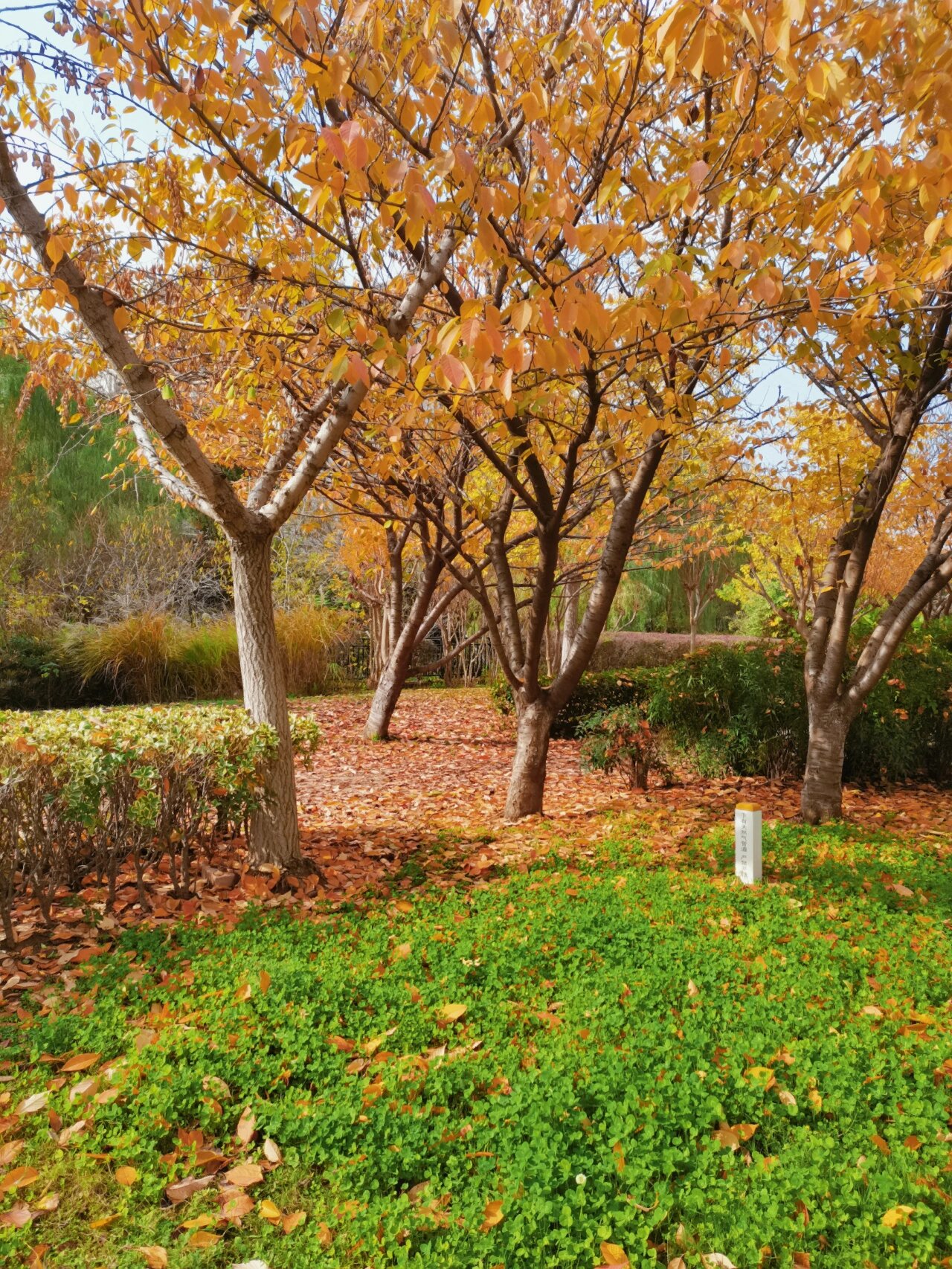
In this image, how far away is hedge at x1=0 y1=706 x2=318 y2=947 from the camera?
3.66 m

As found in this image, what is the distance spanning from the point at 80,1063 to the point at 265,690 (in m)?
2.17

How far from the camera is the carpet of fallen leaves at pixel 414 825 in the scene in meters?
3.83

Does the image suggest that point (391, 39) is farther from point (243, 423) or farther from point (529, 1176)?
point (529, 1176)

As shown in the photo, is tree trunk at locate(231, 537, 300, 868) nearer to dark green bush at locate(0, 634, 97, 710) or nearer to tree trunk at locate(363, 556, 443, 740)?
tree trunk at locate(363, 556, 443, 740)

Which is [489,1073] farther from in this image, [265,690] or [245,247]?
[245,247]

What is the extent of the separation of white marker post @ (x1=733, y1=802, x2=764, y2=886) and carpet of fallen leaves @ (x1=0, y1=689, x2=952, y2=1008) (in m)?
0.66

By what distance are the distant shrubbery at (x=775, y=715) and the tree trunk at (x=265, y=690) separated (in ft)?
11.5

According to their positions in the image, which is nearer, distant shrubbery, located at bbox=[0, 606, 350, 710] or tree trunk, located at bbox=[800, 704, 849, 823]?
tree trunk, located at bbox=[800, 704, 849, 823]

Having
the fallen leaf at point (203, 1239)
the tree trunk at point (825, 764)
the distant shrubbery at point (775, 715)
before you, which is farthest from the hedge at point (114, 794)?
the distant shrubbery at point (775, 715)

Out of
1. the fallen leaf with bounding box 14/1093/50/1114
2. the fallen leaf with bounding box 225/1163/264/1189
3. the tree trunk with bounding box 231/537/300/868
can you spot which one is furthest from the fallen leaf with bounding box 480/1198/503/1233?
the tree trunk with bounding box 231/537/300/868

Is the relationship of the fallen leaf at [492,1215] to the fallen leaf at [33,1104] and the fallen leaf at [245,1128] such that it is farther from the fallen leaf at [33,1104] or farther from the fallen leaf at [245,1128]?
the fallen leaf at [33,1104]

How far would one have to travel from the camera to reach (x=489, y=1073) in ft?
8.03

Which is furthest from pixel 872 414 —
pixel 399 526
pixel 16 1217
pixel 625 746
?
pixel 16 1217

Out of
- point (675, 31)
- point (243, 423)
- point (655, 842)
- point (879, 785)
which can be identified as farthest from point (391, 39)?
point (879, 785)
